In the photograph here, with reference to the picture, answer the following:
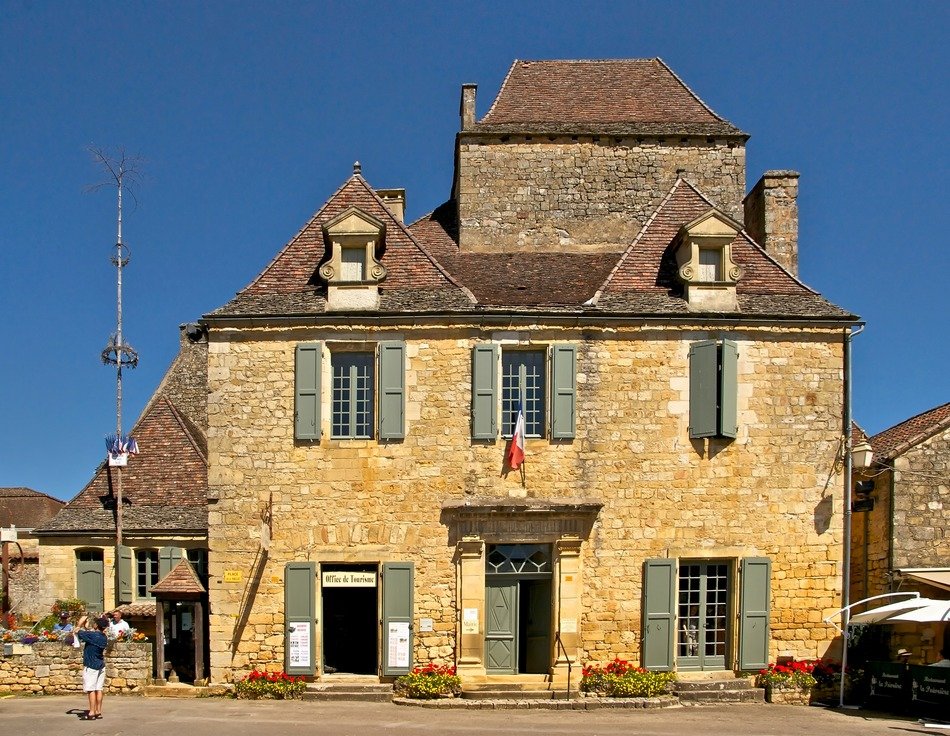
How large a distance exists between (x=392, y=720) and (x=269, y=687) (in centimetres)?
259

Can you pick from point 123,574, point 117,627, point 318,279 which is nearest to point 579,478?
point 318,279

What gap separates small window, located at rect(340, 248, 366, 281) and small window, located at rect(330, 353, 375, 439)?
1.29 meters

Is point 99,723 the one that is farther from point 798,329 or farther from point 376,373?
point 798,329

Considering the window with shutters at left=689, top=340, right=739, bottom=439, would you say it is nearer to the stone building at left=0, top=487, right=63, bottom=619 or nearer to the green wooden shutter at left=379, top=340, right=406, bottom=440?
the green wooden shutter at left=379, top=340, right=406, bottom=440

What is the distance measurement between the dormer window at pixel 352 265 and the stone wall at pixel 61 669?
21.1 feet

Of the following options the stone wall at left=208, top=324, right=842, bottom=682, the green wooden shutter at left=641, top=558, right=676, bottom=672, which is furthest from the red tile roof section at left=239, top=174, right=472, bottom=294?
the green wooden shutter at left=641, top=558, right=676, bottom=672

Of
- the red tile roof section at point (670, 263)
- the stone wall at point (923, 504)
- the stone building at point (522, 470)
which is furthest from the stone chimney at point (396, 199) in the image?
the stone wall at point (923, 504)

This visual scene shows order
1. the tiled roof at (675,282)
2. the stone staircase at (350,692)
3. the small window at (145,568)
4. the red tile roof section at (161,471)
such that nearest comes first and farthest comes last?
the stone staircase at (350,692) → the tiled roof at (675,282) → the small window at (145,568) → the red tile roof section at (161,471)

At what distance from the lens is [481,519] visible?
15062mm

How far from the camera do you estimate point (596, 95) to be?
20.6m

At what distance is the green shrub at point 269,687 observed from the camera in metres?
14.7

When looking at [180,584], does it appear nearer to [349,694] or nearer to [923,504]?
[349,694]

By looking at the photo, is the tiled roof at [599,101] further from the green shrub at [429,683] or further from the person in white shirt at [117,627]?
the person in white shirt at [117,627]

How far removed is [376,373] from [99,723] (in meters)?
6.36
